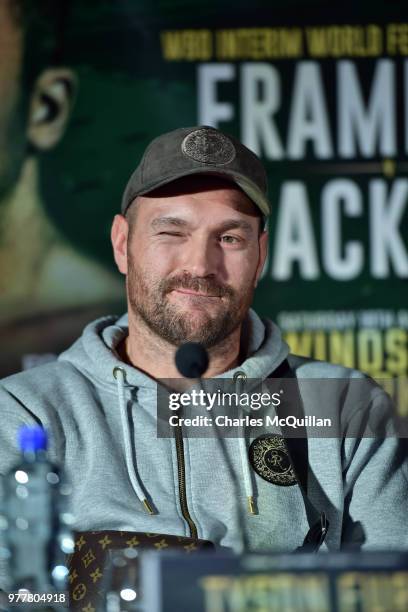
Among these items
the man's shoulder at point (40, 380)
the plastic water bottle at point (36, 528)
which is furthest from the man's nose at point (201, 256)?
the plastic water bottle at point (36, 528)

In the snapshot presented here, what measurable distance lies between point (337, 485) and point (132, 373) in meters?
0.48

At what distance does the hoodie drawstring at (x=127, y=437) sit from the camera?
196cm

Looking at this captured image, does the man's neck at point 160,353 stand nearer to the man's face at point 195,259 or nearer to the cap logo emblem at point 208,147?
the man's face at point 195,259

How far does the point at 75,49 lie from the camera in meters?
3.03

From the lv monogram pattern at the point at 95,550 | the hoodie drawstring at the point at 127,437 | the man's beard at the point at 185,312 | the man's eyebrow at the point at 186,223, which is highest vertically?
Result: the man's eyebrow at the point at 186,223

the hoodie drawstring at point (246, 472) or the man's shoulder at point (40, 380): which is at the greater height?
the man's shoulder at point (40, 380)

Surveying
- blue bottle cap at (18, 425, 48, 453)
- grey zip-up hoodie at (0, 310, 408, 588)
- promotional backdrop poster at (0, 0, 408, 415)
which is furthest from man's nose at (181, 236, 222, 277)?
promotional backdrop poster at (0, 0, 408, 415)

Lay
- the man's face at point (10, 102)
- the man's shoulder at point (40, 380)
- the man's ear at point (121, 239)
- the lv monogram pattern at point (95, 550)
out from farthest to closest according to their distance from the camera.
A: the man's face at point (10, 102) → the man's ear at point (121, 239) → the man's shoulder at point (40, 380) → the lv monogram pattern at point (95, 550)

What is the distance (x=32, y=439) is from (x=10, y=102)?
1531mm

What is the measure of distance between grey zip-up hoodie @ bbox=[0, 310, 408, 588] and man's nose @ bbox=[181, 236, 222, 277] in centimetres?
24

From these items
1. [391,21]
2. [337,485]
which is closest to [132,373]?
[337,485]

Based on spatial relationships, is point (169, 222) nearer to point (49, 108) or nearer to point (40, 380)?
point (40, 380)

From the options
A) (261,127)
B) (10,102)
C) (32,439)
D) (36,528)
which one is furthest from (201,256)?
(10,102)

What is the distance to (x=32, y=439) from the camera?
1761 mm
